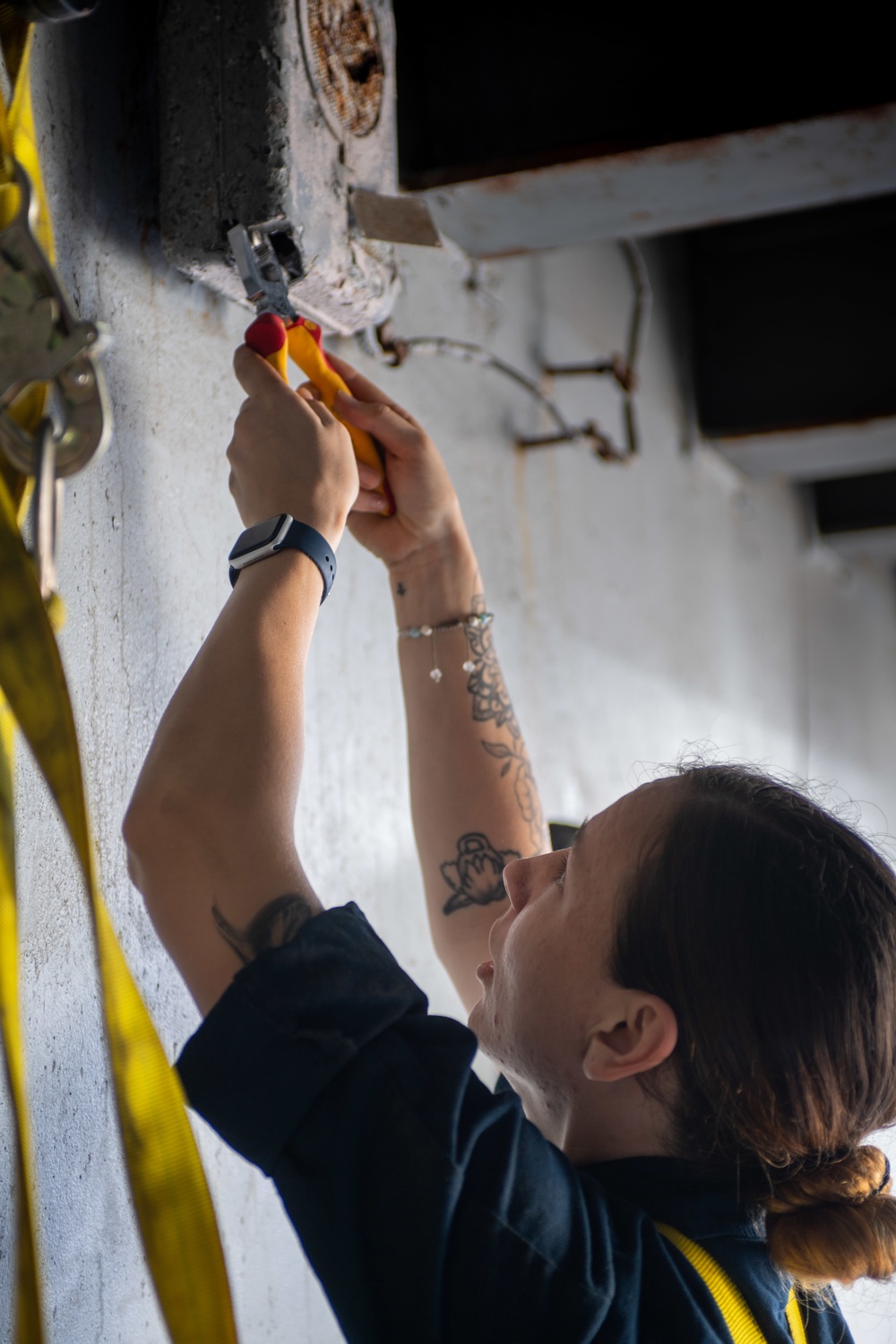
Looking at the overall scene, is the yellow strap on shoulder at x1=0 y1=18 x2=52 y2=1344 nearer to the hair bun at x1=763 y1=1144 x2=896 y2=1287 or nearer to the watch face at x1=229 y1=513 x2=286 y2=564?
the watch face at x1=229 y1=513 x2=286 y2=564

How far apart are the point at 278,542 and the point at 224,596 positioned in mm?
298

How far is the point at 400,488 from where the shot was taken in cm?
109

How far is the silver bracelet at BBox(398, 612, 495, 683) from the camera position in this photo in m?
1.16

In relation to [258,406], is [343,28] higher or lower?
higher

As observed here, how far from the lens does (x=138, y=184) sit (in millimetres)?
980

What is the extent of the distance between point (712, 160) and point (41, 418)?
Answer: 96 cm

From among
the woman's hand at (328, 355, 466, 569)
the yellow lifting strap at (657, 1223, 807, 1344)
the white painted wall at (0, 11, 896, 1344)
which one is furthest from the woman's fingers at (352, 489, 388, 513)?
the yellow lifting strap at (657, 1223, 807, 1344)

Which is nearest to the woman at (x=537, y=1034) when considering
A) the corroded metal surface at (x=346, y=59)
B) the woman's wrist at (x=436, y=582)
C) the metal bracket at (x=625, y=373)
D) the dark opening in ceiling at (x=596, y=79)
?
the woman's wrist at (x=436, y=582)

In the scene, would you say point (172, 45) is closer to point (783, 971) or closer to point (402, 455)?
point (402, 455)

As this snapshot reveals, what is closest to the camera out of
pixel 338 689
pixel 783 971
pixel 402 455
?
pixel 783 971

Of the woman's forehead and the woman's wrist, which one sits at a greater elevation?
the woman's wrist

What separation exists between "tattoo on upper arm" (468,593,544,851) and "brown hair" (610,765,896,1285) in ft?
1.05

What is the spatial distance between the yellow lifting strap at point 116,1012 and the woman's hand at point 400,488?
0.40 meters

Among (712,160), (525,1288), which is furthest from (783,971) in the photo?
(712,160)
